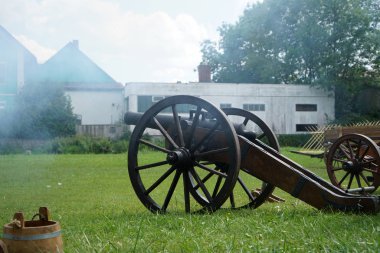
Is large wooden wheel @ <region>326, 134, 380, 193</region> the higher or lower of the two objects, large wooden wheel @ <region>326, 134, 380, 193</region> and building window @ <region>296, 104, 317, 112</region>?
the lower

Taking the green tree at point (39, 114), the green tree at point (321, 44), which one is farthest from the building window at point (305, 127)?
the green tree at point (39, 114)

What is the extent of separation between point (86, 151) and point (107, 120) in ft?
25.7

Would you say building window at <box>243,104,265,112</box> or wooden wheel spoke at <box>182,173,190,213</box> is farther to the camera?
building window at <box>243,104,265,112</box>

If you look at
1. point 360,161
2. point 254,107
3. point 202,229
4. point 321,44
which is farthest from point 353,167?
point 321,44

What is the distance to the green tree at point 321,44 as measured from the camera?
34.3m

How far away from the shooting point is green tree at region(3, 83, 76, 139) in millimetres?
11660

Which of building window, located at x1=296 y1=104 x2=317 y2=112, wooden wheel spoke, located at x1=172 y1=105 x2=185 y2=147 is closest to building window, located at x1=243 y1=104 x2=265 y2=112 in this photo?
building window, located at x1=296 y1=104 x2=317 y2=112

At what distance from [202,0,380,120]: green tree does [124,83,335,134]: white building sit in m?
1.25

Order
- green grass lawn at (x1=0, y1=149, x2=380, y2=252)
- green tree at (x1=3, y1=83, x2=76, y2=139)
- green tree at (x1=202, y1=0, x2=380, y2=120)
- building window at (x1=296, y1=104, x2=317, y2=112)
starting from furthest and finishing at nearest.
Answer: green tree at (x1=202, y1=0, x2=380, y2=120), building window at (x1=296, y1=104, x2=317, y2=112), green tree at (x1=3, y1=83, x2=76, y2=139), green grass lawn at (x1=0, y1=149, x2=380, y2=252)

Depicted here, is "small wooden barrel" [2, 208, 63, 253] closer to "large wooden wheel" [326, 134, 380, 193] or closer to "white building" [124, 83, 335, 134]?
"large wooden wheel" [326, 134, 380, 193]

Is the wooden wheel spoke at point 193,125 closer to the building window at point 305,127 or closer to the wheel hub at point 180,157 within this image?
the wheel hub at point 180,157

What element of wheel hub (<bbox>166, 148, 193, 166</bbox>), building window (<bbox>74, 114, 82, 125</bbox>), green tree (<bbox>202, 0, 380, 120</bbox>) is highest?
green tree (<bbox>202, 0, 380, 120</bbox>)

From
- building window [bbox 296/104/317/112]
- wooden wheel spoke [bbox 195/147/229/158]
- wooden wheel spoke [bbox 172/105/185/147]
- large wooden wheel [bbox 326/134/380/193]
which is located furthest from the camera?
building window [bbox 296/104/317/112]

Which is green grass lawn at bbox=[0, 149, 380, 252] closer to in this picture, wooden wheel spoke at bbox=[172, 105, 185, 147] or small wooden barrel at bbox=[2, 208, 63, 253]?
small wooden barrel at bbox=[2, 208, 63, 253]
